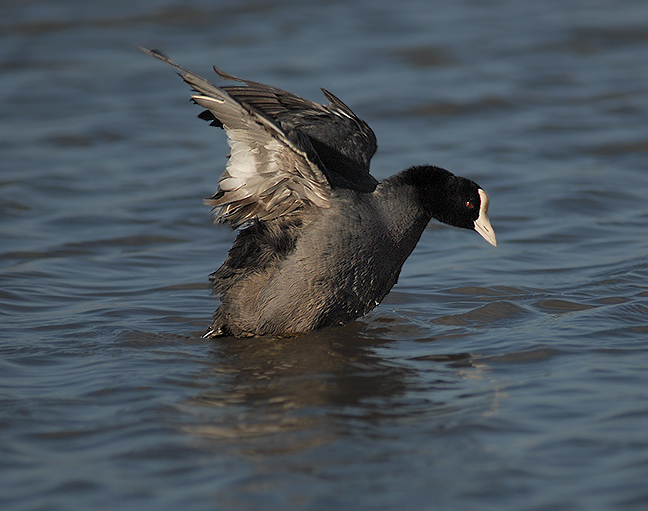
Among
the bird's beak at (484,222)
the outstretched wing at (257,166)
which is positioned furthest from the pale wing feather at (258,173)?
the bird's beak at (484,222)

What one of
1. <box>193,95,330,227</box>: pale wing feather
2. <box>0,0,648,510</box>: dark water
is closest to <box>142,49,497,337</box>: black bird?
<box>193,95,330,227</box>: pale wing feather

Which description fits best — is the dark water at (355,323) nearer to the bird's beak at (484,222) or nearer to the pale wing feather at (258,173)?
the bird's beak at (484,222)

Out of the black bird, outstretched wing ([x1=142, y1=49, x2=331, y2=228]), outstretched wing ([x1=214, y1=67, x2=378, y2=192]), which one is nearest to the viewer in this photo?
outstretched wing ([x1=142, y1=49, x2=331, y2=228])

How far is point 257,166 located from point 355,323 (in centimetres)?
129

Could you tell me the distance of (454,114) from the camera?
33.1 feet

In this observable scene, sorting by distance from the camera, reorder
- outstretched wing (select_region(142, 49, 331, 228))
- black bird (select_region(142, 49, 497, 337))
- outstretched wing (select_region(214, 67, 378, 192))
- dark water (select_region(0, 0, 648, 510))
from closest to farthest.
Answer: dark water (select_region(0, 0, 648, 510)) < outstretched wing (select_region(142, 49, 331, 228)) < black bird (select_region(142, 49, 497, 337)) < outstretched wing (select_region(214, 67, 378, 192))

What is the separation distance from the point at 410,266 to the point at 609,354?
2.14 metres

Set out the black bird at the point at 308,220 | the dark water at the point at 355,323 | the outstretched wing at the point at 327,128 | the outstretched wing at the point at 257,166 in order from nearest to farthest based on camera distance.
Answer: the dark water at the point at 355,323 < the outstretched wing at the point at 257,166 < the black bird at the point at 308,220 < the outstretched wing at the point at 327,128

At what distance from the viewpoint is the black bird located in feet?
14.4

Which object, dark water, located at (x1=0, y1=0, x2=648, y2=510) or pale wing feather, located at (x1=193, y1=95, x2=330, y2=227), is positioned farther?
pale wing feather, located at (x1=193, y1=95, x2=330, y2=227)

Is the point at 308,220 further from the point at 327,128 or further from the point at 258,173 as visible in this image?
the point at 327,128

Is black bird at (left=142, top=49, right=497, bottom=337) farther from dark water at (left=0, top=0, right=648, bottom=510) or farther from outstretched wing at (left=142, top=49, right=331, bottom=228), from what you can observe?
dark water at (left=0, top=0, right=648, bottom=510)

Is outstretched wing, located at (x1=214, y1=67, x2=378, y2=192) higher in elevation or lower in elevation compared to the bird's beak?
higher

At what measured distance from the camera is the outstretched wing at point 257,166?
407 centimetres
